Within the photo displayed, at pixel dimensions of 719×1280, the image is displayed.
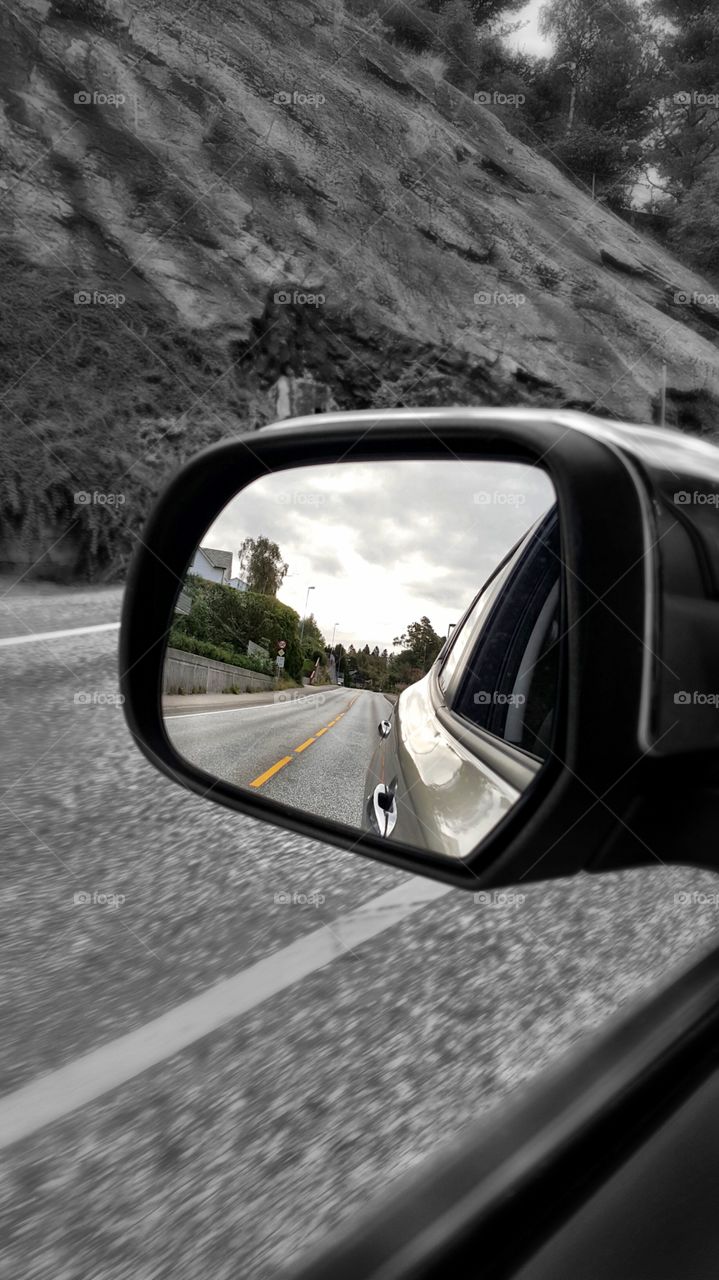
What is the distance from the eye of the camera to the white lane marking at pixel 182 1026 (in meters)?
1.98

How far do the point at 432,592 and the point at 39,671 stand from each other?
23.2ft

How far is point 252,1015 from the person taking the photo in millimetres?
2359

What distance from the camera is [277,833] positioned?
158 inches
